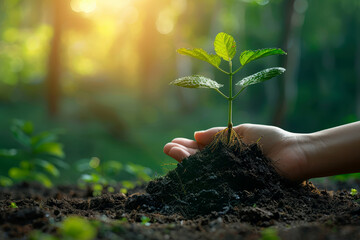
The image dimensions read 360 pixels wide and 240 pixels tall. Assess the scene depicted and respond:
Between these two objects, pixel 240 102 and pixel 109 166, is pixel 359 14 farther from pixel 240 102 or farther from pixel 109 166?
pixel 109 166

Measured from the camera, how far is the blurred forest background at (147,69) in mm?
11477

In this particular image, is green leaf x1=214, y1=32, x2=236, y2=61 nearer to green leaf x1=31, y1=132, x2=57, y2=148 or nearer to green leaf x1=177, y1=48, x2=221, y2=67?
green leaf x1=177, y1=48, x2=221, y2=67

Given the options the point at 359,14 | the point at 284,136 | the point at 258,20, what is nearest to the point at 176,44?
the point at 258,20

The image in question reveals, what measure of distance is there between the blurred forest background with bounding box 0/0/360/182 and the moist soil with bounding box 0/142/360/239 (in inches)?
220

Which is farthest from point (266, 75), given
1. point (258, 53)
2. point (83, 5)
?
point (83, 5)

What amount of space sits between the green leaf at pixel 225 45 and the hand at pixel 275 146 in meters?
0.67

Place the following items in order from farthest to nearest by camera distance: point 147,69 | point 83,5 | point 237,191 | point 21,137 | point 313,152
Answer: point 147,69, point 83,5, point 21,137, point 313,152, point 237,191

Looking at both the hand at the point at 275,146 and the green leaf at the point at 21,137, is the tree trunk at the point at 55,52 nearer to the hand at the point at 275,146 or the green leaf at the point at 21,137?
the green leaf at the point at 21,137

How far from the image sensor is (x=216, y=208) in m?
1.77

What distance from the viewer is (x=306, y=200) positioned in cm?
196

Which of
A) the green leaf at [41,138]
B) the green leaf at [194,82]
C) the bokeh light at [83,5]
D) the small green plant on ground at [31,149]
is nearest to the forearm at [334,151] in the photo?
the green leaf at [194,82]

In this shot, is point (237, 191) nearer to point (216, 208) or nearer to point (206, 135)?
point (216, 208)

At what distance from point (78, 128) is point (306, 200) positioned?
11.0 m

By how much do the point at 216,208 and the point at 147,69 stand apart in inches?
566
